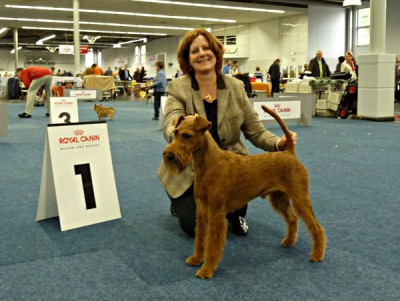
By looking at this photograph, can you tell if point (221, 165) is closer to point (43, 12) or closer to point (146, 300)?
point (146, 300)

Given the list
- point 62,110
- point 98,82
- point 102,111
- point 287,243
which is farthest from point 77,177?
point 98,82

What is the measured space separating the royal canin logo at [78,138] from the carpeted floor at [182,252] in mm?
498

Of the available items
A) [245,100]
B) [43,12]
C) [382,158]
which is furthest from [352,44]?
[245,100]

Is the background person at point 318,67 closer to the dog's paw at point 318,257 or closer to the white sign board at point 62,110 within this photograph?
the white sign board at point 62,110

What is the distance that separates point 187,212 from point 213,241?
566mm

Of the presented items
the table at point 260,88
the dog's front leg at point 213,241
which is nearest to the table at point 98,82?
the table at point 260,88

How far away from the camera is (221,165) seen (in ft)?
6.35

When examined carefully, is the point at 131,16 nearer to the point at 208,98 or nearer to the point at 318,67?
the point at 318,67

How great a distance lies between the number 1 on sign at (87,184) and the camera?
2713 millimetres

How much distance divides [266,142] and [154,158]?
2.68 metres

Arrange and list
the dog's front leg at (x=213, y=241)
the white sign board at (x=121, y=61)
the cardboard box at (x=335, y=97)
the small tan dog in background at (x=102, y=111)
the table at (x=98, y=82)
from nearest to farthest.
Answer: the dog's front leg at (x=213, y=241), the small tan dog in background at (x=102, y=111), the cardboard box at (x=335, y=97), the table at (x=98, y=82), the white sign board at (x=121, y=61)

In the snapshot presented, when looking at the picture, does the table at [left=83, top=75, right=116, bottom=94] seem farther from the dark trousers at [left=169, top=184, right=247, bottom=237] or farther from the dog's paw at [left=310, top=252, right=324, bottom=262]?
the dog's paw at [left=310, top=252, right=324, bottom=262]

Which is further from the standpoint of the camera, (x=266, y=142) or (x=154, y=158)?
(x=154, y=158)

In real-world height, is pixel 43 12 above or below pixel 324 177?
above
